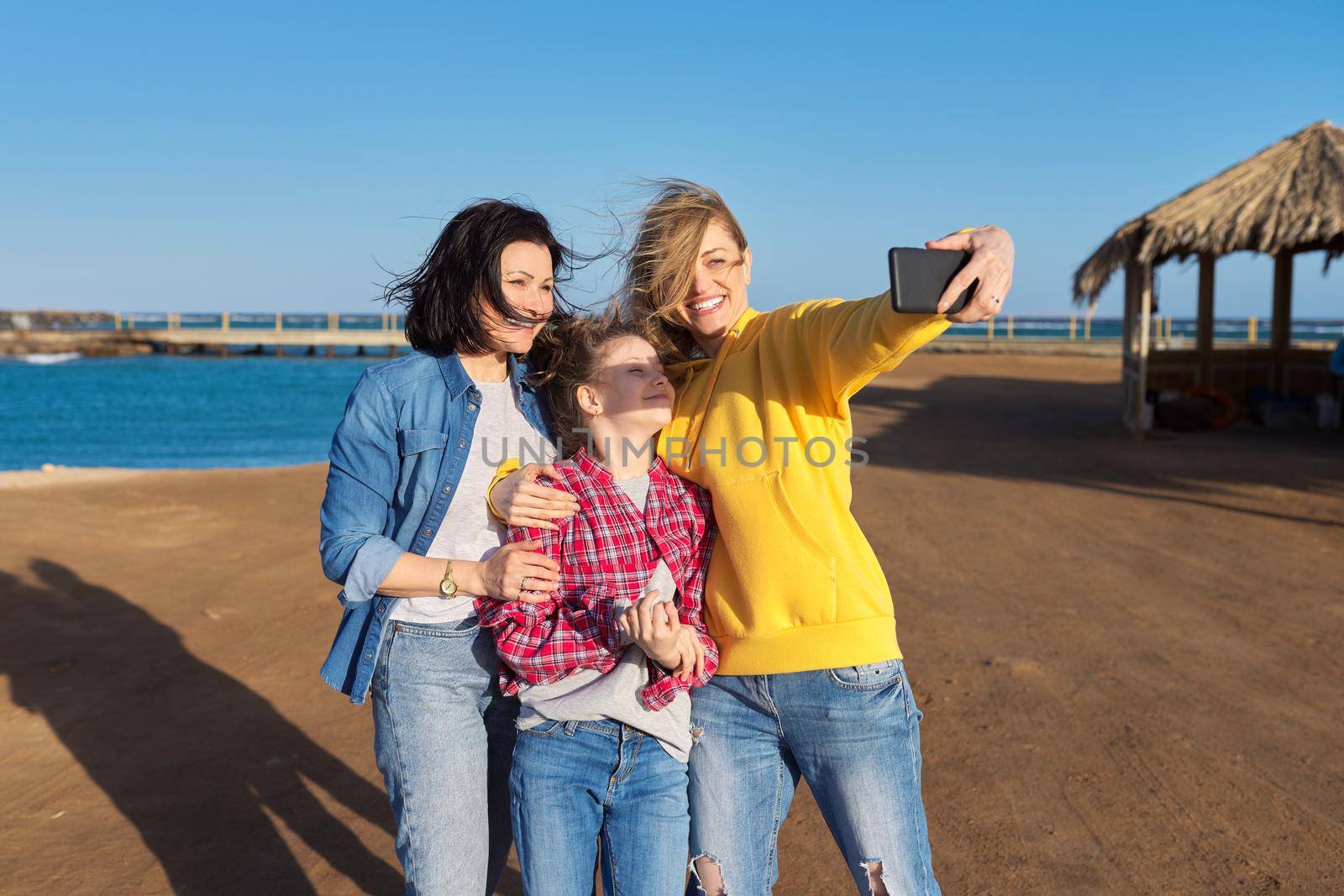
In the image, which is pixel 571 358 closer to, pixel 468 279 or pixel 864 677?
pixel 468 279

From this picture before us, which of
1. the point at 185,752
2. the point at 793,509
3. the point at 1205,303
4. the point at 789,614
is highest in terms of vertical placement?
the point at 1205,303

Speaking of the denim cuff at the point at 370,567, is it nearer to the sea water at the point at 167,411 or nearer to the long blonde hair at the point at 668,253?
the long blonde hair at the point at 668,253

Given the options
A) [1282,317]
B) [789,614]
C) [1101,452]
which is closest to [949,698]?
[789,614]

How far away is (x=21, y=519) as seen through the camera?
786 centimetres

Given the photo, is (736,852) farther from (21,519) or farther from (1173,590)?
(21,519)

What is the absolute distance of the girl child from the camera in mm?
1954

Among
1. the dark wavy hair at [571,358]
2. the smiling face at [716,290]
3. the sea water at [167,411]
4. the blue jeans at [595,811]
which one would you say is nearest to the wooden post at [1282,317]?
the sea water at [167,411]

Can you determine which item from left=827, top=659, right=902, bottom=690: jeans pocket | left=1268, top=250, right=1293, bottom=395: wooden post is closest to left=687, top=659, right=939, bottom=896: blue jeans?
left=827, top=659, right=902, bottom=690: jeans pocket

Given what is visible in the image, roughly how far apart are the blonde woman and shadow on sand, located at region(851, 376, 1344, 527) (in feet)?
23.0

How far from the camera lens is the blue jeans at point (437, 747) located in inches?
80.6

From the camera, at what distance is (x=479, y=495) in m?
2.20

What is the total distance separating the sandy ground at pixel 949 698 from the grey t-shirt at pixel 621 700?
1.43 meters

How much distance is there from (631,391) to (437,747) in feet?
2.71

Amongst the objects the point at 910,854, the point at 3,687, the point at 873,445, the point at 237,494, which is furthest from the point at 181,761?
the point at 873,445
